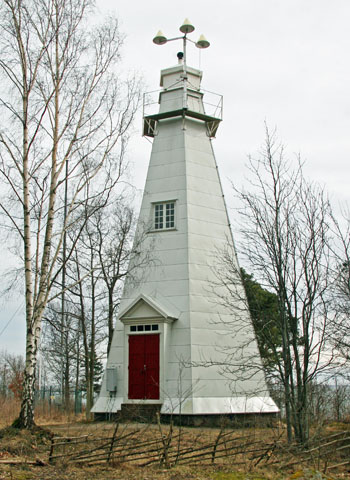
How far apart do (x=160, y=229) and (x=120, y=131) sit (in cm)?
401

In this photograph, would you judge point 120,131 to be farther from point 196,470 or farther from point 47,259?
point 196,470

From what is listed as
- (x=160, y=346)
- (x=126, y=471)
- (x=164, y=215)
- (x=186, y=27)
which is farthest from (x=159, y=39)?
(x=126, y=471)

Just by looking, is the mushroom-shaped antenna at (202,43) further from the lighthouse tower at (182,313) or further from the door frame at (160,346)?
the door frame at (160,346)

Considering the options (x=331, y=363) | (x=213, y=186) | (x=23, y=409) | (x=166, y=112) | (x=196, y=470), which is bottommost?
(x=196, y=470)

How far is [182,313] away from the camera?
15.4 meters

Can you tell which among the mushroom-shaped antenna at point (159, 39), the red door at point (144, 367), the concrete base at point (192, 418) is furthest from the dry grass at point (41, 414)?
the mushroom-shaped antenna at point (159, 39)

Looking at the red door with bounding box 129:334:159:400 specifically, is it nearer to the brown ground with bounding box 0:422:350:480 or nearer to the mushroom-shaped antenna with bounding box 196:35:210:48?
the brown ground with bounding box 0:422:350:480

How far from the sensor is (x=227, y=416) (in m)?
14.4

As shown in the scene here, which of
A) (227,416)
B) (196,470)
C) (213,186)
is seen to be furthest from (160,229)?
(196,470)

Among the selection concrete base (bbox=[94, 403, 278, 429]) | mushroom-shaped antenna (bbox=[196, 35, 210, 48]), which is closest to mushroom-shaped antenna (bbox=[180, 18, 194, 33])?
mushroom-shaped antenna (bbox=[196, 35, 210, 48])

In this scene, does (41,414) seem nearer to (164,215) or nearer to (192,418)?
(192,418)

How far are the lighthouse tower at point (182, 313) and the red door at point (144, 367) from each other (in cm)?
3

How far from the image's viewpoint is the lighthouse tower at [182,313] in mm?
14777

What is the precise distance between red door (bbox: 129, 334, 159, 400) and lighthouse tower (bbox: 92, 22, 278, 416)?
0.03m
